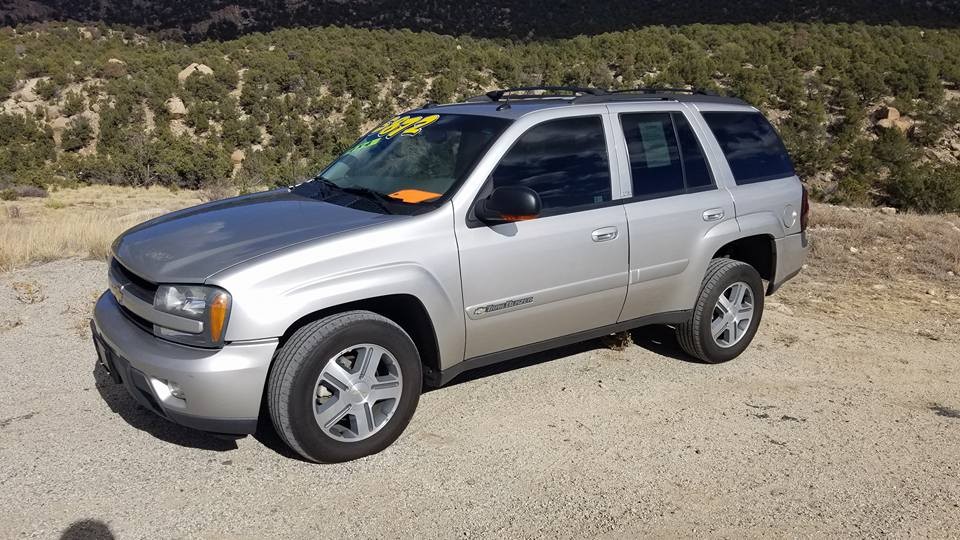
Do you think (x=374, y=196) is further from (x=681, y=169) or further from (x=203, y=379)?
(x=681, y=169)

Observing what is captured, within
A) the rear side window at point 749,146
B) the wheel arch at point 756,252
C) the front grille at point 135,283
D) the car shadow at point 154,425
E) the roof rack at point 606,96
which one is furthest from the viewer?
the wheel arch at point 756,252

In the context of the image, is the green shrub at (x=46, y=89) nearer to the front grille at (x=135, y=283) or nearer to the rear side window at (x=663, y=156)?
the front grille at (x=135, y=283)

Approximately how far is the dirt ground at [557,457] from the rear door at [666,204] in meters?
0.62

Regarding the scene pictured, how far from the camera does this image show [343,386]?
3.57m

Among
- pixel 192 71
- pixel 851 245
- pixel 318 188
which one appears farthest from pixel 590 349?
pixel 192 71

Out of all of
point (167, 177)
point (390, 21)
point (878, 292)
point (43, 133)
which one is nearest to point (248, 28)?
point (390, 21)

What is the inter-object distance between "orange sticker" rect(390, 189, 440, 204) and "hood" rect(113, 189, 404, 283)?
22 centimetres

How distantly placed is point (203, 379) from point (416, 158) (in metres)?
1.82

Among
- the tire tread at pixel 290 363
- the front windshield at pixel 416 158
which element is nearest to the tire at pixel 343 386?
the tire tread at pixel 290 363

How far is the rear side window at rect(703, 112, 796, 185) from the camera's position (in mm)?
5137

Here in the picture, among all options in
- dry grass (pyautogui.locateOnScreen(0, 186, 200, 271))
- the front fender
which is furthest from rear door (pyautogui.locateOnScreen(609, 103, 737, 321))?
dry grass (pyautogui.locateOnScreen(0, 186, 200, 271))

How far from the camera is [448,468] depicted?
369 centimetres

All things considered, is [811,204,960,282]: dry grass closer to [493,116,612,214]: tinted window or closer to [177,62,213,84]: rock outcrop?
[493,116,612,214]: tinted window

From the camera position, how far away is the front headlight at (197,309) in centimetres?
322
